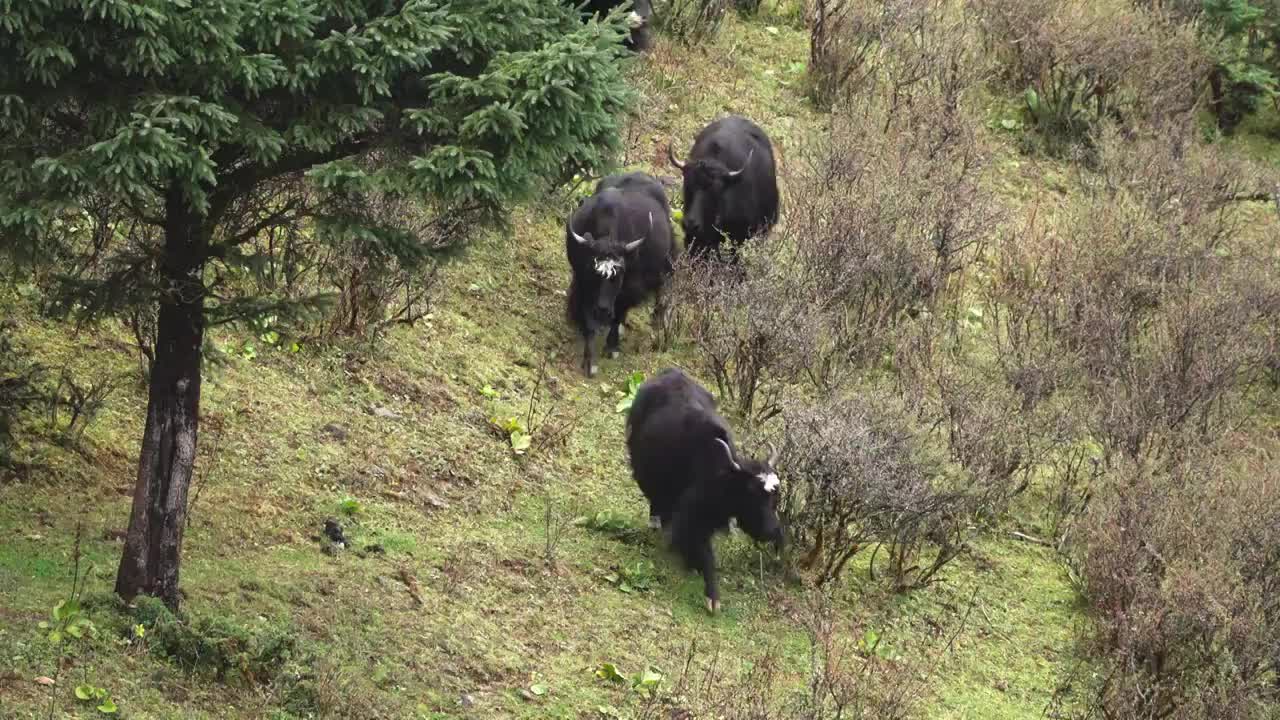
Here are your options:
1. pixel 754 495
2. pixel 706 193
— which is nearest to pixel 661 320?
pixel 706 193

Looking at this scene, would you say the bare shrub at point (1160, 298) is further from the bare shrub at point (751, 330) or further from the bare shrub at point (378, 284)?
the bare shrub at point (378, 284)

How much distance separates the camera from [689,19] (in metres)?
20.5

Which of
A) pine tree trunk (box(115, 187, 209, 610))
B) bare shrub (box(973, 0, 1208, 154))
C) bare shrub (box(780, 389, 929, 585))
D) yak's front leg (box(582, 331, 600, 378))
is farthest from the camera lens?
bare shrub (box(973, 0, 1208, 154))

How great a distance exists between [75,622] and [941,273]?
9.78m

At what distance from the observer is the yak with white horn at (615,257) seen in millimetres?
13477

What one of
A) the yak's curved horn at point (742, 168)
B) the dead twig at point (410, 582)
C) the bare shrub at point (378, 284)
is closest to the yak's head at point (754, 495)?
the dead twig at point (410, 582)

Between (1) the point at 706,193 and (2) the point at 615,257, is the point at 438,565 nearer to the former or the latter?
(2) the point at 615,257

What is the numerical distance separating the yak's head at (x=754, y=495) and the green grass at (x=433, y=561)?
564mm

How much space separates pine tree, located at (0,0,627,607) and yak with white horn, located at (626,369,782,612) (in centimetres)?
360

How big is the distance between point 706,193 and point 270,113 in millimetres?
8580

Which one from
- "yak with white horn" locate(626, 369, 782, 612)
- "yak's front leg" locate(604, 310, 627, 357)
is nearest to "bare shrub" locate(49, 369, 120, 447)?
"yak with white horn" locate(626, 369, 782, 612)

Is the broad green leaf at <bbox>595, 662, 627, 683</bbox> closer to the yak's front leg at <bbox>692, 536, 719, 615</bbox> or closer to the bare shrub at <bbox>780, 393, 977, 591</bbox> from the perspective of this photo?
the yak's front leg at <bbox>692, 536, 719, 615</bbox>

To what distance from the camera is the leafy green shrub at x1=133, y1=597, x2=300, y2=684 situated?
8.05 m

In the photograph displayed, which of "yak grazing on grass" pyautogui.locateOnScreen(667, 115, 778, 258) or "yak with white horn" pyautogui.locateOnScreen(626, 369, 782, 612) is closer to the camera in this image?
"yak with white horn" pyautogui.locateOnScreen(626, 369, 782, 612)
